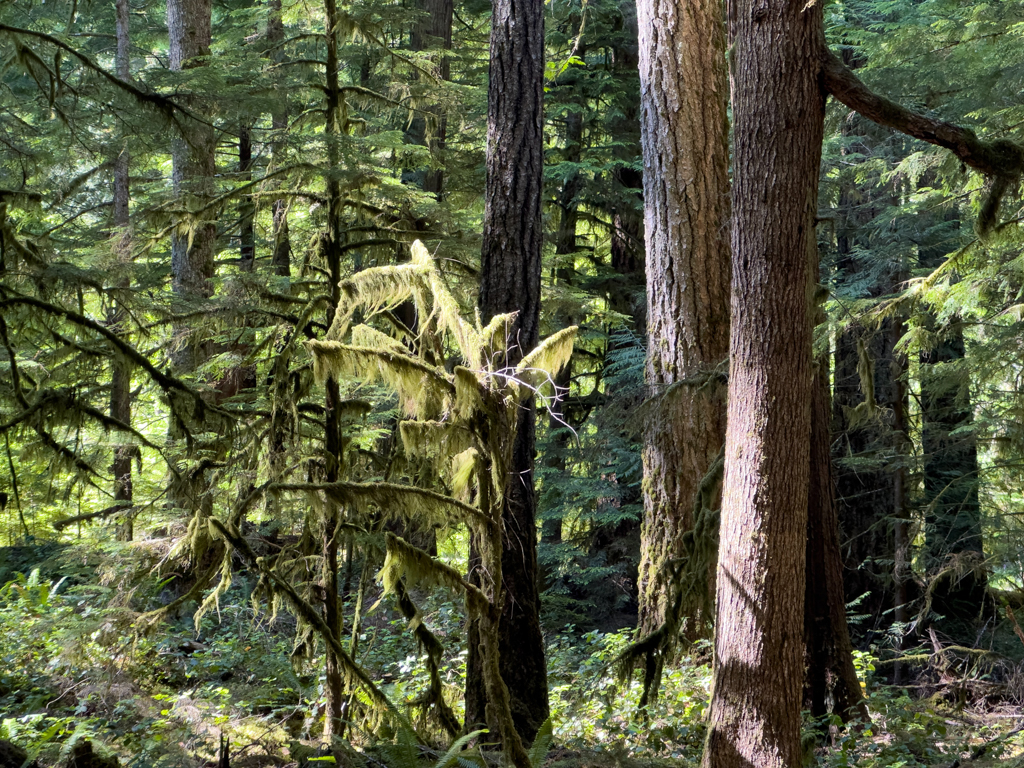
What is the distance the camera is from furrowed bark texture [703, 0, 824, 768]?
4445 millimetres

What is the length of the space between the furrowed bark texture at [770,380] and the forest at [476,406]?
2 centimetres

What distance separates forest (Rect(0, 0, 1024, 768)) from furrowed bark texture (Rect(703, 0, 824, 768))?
2cm

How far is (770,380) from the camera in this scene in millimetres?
4461

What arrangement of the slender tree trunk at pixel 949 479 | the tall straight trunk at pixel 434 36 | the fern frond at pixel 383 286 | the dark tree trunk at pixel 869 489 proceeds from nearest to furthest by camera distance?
the fern frond at pixel 383 286 < the slender tree trunk at pixel 949 479 < the dark tree trunk at pixel 869 489 < the tall straight trunk at pixel 434 36

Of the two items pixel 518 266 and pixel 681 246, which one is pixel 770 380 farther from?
pixel 681 246

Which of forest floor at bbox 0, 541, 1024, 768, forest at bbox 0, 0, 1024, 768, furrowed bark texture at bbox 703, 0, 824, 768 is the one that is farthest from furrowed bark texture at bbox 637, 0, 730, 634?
furrowed bark texture at bbox 703, 0, 824, 768

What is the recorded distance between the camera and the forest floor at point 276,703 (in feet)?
16.6

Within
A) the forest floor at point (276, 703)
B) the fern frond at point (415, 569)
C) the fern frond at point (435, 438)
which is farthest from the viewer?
the forest floor at point (276, 703)

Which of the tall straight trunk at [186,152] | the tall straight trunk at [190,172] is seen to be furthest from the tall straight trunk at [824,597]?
the tall straight trunk at [186,152]

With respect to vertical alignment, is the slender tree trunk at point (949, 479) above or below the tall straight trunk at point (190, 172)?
below

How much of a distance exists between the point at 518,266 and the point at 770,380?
2127mm

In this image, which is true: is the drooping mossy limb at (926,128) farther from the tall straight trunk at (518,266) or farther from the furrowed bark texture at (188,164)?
the furrowed bark texture at (188,164)

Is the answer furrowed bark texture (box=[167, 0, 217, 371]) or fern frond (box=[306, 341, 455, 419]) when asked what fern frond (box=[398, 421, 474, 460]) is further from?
furrowed bark texture (box=[167, 0, 217, 371])

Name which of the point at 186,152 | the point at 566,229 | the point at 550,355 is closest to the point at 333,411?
the point at 550,355
